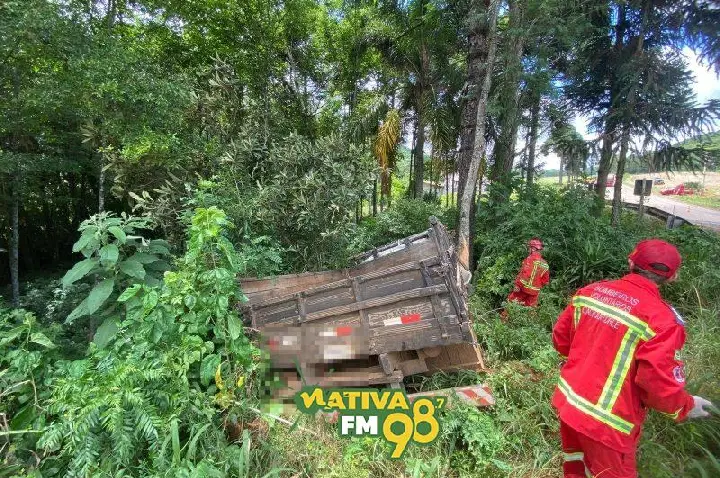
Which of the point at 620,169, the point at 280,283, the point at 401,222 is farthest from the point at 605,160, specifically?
the point at 280,283

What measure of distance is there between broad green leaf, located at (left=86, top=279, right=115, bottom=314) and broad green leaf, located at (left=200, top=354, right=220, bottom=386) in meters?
1.03

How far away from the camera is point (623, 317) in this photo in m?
1.75

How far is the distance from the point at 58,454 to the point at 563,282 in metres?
6.04

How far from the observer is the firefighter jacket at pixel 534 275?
486 cm

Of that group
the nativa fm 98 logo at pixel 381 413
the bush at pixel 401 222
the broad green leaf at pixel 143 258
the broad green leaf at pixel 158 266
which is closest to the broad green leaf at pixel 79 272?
the broad green leaf at pixel 143 258

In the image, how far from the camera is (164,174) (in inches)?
241

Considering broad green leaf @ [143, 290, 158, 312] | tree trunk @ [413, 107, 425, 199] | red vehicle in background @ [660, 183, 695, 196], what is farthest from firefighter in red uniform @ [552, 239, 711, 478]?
red vehicle in background @ [660, 183, 695, 196]

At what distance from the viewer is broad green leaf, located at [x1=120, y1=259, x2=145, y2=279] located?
284cm

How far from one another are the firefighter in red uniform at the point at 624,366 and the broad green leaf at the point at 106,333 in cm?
311

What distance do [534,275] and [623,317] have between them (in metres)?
3.31

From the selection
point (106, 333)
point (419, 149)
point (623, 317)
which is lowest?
point (106, 333)

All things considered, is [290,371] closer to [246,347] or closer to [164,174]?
[246,347]

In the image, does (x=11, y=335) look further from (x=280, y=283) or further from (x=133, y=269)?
(x=280, y=283)

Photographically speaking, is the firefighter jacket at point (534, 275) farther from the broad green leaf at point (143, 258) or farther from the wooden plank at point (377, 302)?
the broad green leaf at point (143, 258)
